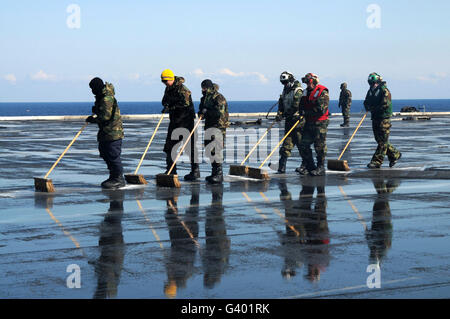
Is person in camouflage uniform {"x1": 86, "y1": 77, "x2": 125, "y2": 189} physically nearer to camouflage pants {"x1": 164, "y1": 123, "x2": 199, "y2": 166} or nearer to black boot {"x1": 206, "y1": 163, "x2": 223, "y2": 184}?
camouflage pants {"x1": 164, "y1": 123, "x2": 199, "y2": 166}

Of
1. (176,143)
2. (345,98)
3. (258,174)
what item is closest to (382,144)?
(258,174)

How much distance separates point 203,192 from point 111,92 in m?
2.35

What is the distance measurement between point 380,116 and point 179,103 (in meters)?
4.64

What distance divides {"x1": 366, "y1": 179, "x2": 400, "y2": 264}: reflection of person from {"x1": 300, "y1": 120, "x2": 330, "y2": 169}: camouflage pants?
249 cm

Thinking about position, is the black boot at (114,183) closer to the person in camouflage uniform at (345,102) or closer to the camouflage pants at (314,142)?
the camouflage pants at (314,142)

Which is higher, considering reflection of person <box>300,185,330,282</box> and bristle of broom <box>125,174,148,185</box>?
Answer: bristle of broom <box>125,174,148,185</box>

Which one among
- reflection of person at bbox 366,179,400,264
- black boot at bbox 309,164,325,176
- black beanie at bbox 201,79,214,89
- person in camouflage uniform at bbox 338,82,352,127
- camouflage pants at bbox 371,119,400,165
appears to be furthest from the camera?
person in camouflage uniform at bbox 338,82,352,127

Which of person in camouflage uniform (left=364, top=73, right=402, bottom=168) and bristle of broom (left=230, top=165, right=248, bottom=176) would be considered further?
person in camouflage uniform (left=364, top=73, right=402, bottom=168)

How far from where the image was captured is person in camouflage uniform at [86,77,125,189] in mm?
13688

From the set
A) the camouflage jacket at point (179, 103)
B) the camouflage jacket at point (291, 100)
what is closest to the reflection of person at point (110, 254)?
the camouflage jacket at point (179, 103)

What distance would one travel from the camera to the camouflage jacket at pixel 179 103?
14.6m

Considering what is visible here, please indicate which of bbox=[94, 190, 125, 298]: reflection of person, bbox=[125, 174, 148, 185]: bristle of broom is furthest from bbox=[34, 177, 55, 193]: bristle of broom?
bbox=[94, 190, 125, 298]: reflection of person

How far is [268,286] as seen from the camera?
6.64 meters

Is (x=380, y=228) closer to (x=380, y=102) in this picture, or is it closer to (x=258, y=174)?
(x=258, y=174)
